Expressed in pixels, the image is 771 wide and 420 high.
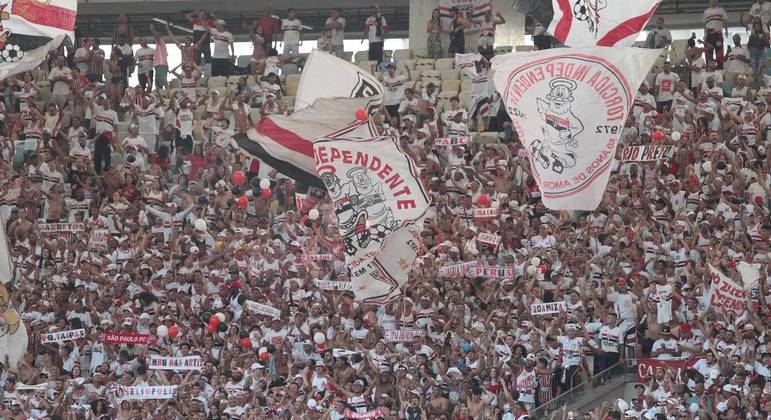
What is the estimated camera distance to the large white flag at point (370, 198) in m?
19.0

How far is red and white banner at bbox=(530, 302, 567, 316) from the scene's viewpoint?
22578 millimetres

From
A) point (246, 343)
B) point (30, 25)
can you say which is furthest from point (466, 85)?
point (30, 25)

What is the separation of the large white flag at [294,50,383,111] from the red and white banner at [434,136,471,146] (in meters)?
6.06

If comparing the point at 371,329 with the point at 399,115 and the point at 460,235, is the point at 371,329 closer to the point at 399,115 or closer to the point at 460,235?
the point at 460,235

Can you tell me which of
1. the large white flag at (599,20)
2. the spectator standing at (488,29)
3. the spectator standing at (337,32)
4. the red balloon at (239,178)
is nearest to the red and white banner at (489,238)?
the red balloon at (239,178)

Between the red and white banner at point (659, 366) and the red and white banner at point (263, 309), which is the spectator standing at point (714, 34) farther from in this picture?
the red and white banner at point (263, 309)

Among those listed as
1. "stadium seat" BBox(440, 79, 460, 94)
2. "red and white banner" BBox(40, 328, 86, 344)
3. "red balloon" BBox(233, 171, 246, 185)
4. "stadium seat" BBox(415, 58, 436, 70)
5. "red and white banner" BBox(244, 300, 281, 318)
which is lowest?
"red and white banner" BBox(40, 328, 86, 344)

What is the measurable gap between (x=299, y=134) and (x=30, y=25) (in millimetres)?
3480

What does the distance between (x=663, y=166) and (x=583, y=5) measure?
724cm

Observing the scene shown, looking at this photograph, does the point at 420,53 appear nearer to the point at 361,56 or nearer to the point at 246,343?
the point at 361,56

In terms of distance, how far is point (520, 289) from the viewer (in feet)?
77.0

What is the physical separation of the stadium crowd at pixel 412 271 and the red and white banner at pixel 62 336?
233 mm

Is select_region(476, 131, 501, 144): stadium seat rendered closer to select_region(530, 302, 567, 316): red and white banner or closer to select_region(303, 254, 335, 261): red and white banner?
select_region(303, 254, 335, 261): red and white banner

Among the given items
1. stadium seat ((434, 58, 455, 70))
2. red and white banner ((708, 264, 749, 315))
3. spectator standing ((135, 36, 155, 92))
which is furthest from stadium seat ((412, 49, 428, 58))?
red and white banner ((708, 264, 749, 315))
